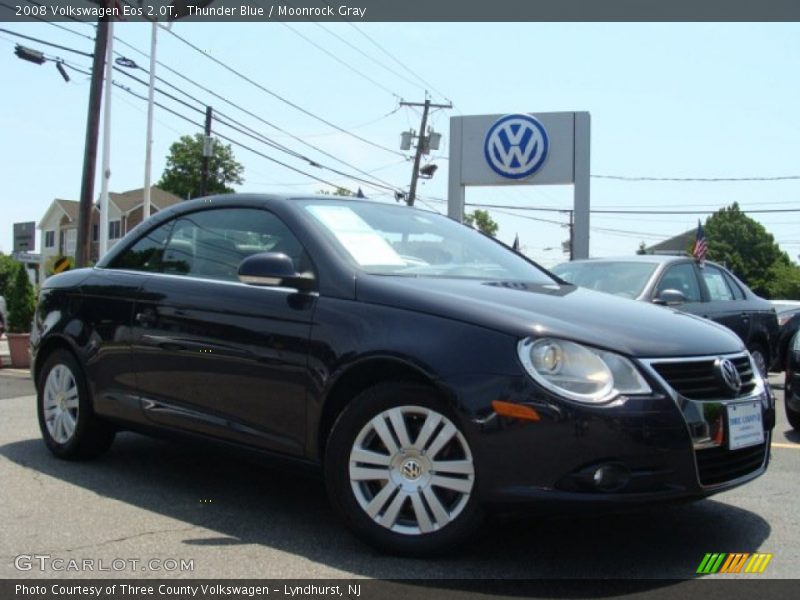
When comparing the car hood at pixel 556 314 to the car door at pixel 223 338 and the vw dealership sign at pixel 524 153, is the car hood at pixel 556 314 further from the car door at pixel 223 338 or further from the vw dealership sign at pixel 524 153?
the vw dealership sign at pixel 524 153

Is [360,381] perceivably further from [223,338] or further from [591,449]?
[591,449]

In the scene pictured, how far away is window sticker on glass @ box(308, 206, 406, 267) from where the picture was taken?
12.8ft

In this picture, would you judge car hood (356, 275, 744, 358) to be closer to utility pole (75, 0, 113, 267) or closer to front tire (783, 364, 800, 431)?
front tire (783, 364, 800, 431)

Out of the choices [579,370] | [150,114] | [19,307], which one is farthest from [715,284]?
[150,114]

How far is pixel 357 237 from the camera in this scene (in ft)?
13.2

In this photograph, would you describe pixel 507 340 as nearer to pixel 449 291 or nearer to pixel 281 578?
pixel 449 291

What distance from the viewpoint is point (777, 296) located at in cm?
7694

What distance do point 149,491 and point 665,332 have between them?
9.04ft

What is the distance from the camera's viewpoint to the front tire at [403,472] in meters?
3.21

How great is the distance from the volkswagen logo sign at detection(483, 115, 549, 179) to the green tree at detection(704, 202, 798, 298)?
68.4m

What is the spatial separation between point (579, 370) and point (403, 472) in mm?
800

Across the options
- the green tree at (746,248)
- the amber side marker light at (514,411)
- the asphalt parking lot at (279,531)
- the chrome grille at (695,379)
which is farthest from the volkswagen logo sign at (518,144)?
the green tree at (746,248)

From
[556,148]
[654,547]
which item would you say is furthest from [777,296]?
[654,547]

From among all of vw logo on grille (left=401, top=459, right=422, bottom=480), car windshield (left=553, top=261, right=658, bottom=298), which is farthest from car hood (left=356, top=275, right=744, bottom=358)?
car windshield (left=553, top=261, right=658, bottom=298)
